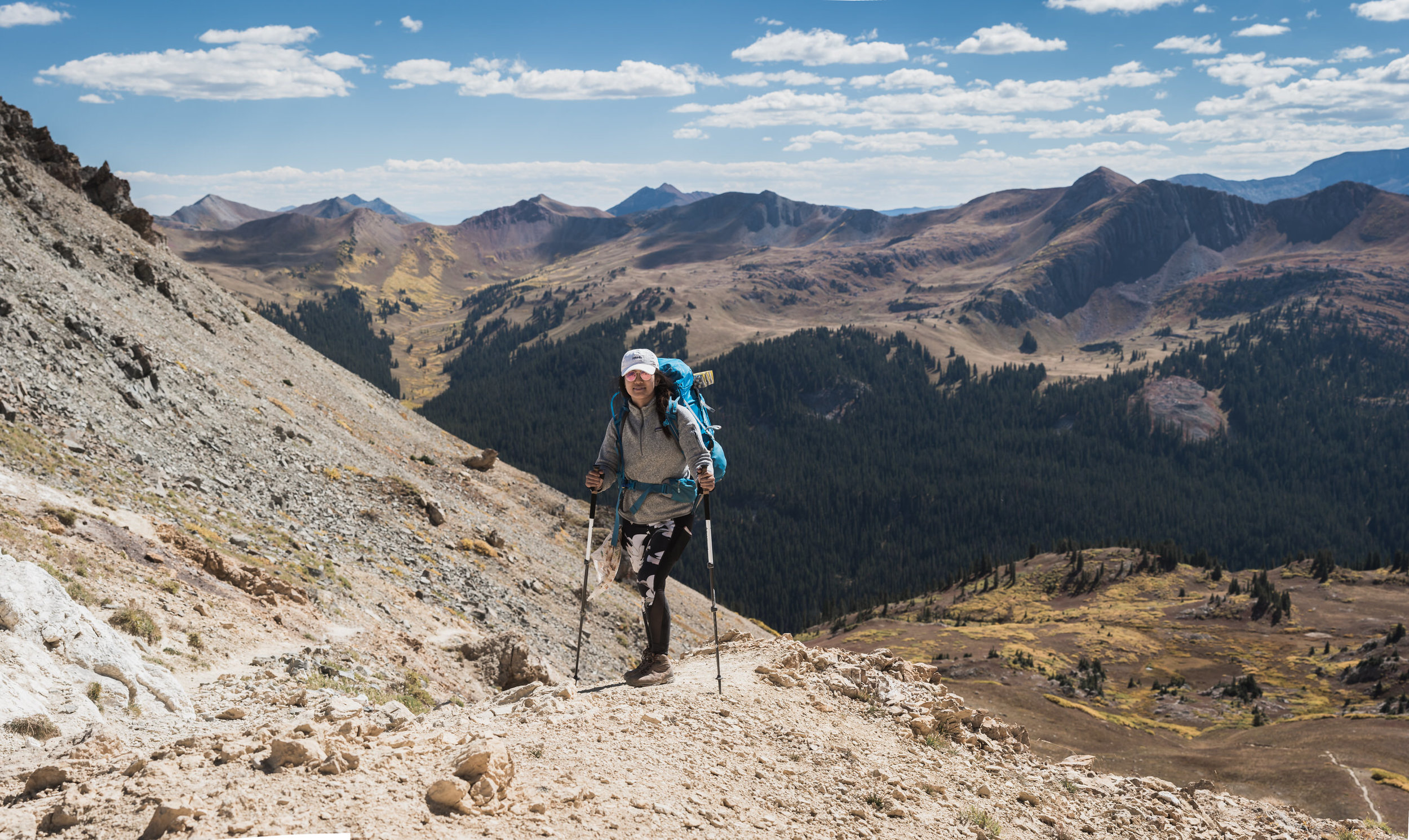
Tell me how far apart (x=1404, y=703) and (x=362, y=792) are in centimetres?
10017

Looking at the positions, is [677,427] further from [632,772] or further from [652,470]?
[632,772]

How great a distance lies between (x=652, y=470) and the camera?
1099 cm

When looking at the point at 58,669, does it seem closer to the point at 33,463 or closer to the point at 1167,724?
the point at 33,463

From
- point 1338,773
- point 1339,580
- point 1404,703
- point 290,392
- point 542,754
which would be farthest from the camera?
point 1339,580

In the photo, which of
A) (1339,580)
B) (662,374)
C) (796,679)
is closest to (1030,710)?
(796,679)

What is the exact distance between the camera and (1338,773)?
37.9m

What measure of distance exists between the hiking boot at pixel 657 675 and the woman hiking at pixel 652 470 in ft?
3.82

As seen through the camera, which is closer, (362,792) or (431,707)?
(362,792)

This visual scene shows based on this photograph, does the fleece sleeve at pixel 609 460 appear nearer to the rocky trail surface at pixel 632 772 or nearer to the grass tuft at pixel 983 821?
the rocky trail surface at pixel 632 772

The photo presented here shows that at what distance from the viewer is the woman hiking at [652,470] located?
10688 millimetres

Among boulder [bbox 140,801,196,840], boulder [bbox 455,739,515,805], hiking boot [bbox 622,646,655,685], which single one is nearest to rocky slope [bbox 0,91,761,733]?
boulder [bbox 140,801,196,840]

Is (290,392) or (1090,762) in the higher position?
(290,392)

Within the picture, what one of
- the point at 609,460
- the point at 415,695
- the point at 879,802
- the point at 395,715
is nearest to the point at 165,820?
the point at 395,715

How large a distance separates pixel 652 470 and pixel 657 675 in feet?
11.6
